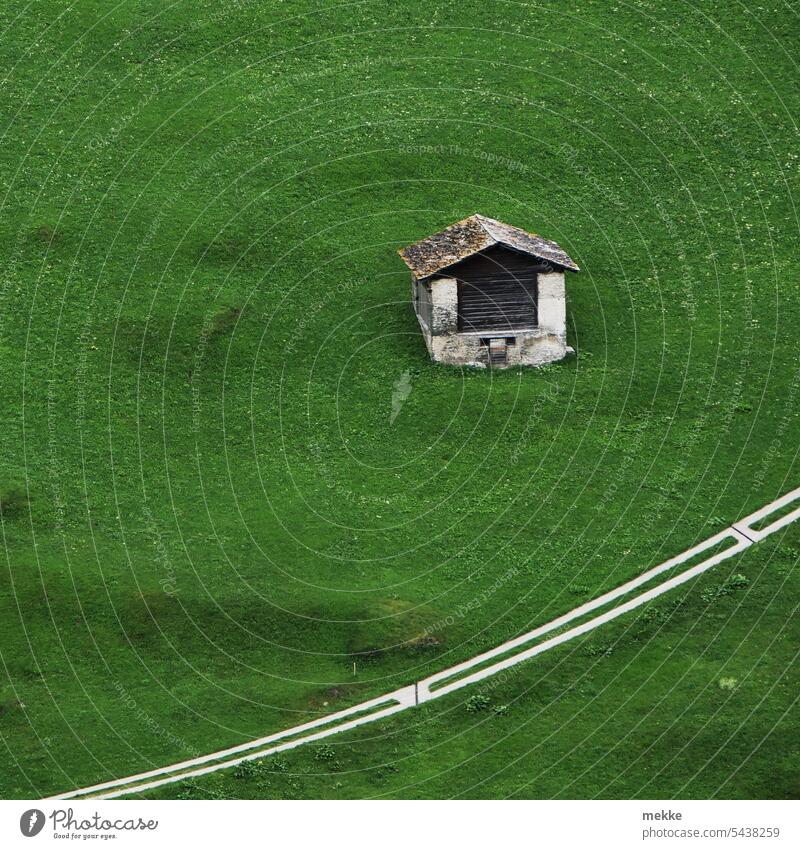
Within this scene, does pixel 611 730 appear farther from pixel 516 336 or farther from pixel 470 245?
pixel 470 245

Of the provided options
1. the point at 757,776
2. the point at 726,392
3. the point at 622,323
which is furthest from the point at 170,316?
the point at 757,776

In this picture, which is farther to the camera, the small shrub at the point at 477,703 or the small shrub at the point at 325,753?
the small shrub at the point at 477,703

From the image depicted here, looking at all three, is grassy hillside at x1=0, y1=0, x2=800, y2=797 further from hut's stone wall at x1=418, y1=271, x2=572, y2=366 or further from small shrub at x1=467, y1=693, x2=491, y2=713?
small shrub at x1=467, y1=693, x2=491, y2=713

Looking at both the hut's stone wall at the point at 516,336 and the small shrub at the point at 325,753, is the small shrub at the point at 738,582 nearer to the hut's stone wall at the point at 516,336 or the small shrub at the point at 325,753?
the hut's stone wall at the point at 516,336

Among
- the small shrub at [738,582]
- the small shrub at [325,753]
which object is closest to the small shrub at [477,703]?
the small shrub at [325,753]

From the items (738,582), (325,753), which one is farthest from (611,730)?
(325,753)

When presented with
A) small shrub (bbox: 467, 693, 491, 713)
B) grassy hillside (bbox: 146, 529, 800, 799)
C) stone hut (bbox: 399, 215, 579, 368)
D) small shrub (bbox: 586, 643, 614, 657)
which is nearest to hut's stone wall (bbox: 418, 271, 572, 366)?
stone hut (bbox: 399, 215, 579, 368)
